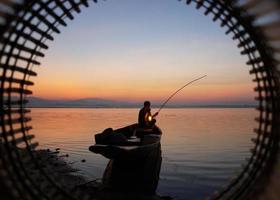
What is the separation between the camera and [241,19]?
6.35 meters

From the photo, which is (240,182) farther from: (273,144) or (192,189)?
(192,189)

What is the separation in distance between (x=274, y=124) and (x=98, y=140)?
7517mm

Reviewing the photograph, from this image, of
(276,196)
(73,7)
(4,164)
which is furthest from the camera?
(73,7)

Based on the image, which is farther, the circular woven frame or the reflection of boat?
the reflection of boat

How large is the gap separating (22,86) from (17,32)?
1.46 metres

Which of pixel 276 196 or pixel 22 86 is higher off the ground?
pixel 22 86

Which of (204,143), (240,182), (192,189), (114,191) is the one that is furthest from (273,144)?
(204,143)

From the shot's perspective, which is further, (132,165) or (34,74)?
(132,165)

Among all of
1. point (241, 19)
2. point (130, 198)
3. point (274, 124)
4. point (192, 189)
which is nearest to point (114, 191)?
point (130, 198)

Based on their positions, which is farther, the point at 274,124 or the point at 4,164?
the point at 274,124

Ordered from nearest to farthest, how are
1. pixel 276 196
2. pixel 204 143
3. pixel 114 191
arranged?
pixel 276 196
pixel 114 191
pixel 204 143

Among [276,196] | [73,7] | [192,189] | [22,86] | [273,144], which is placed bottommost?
[192,189]

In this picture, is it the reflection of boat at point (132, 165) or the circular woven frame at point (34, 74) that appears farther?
Result: the reflection of boat at point (132, 165)

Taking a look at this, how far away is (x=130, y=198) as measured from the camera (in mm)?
12594
